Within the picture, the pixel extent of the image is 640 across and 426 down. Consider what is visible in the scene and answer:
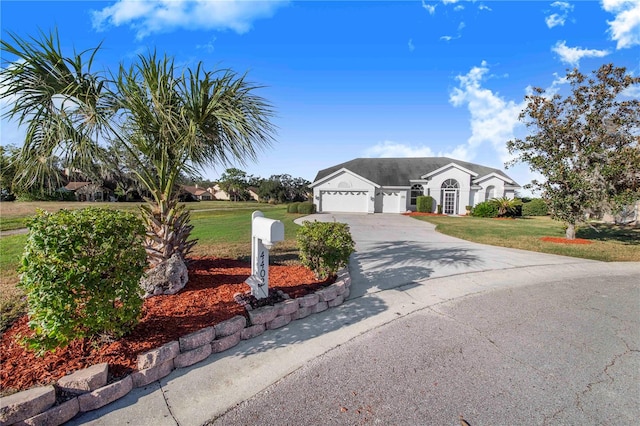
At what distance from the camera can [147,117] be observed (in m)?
4.21

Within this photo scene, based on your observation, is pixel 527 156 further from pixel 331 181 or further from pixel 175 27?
pixel 331 181

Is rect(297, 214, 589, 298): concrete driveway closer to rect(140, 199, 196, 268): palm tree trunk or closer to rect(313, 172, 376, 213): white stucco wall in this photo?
rect(140, 199, 196, 268): palm tree trunk

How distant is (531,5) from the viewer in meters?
8.57

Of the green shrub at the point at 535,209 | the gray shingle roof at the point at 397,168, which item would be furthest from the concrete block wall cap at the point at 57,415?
the green shrub at the point at 535,209

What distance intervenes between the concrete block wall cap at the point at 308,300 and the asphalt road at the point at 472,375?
909 mm

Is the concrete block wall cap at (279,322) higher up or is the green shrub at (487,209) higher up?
the green shrub at (487,209)

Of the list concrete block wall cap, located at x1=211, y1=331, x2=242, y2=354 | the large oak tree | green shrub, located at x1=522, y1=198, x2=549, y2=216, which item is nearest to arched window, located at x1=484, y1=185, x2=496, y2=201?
green shrub, located at x1=522, y1=198, x2=549, y2=216

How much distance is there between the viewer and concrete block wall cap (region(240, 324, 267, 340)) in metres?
3.40

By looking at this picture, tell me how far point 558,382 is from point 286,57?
392 inches

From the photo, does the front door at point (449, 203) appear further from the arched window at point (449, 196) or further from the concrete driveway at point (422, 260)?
the concrete driveway at point (422, 260)

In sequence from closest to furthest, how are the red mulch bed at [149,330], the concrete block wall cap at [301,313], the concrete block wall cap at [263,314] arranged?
the red mulch bed at [149,330] → the concrete block wall cap at [263,314] → the concrete block wall cap at [301,313]

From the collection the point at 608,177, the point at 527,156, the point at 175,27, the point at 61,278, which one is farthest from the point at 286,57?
the point at 608,177

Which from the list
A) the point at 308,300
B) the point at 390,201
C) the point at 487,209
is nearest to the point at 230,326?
the point at 308,300

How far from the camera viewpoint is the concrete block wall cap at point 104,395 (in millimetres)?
2250
